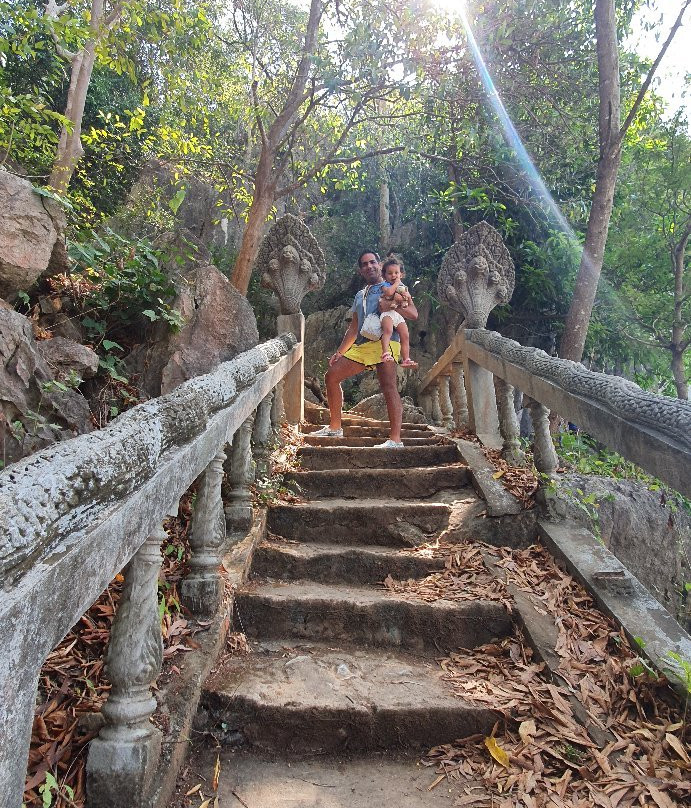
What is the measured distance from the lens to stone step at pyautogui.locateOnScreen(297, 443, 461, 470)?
4523 mm

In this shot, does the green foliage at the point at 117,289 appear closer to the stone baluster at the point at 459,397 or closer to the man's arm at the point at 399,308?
the man's arm at the point at 399,308

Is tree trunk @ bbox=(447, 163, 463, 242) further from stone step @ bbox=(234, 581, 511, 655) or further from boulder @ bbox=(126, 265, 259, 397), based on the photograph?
stone step @ bbox=(234, 581, 511, 655)

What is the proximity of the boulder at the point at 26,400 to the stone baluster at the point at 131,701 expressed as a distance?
1.25 m

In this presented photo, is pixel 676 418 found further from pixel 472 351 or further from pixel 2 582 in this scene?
pixel 472 351

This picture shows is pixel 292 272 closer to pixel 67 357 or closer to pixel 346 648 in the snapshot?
pixel 67 357

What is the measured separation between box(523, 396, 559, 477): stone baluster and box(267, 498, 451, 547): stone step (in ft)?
2.15

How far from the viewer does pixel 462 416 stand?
5883 millimetres

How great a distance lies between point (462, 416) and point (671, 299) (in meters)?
5.79

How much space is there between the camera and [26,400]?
9.17 feet

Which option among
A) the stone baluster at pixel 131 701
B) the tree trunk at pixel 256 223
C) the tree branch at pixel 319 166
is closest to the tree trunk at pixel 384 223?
the tree branch at pixel 319 166

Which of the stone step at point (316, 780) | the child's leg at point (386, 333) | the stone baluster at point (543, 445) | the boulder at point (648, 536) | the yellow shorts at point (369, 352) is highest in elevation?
the child's leg at point (386, 333)

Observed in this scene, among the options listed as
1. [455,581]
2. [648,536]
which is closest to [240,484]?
[455,581]

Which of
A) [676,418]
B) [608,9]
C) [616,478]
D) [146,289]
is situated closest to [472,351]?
[616,478]

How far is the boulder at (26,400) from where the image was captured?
2629 mm
